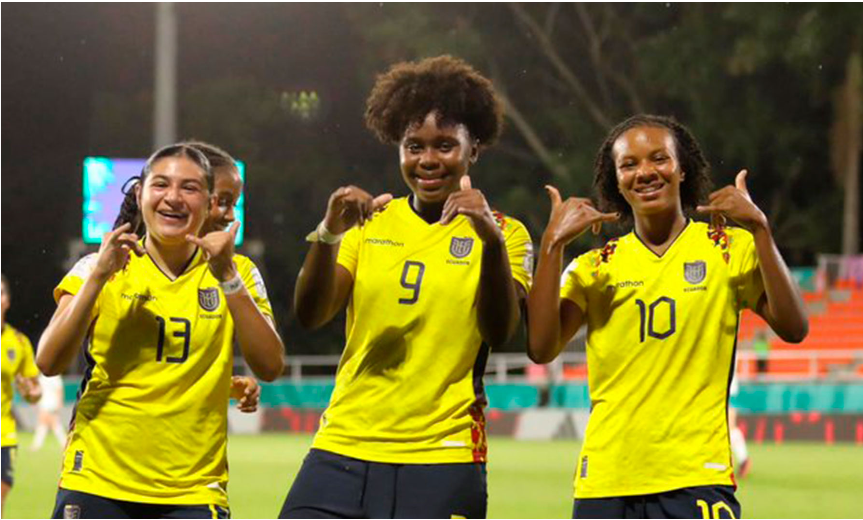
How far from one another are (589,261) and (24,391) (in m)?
6.56


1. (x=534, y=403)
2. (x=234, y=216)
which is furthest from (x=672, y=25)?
(x=234, y=216)

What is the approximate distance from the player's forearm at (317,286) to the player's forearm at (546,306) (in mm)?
715

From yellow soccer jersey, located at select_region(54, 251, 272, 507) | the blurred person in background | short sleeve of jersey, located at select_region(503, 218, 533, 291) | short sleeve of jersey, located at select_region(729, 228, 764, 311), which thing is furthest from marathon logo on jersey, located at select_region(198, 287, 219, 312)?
the blurred person in background

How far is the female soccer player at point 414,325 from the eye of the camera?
5785 millimetres

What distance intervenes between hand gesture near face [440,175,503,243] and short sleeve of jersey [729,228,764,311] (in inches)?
35.5

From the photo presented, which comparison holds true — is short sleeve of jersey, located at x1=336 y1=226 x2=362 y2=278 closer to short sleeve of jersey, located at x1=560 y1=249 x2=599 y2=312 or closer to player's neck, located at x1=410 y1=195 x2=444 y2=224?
player's neck, located at x1=410 y1=195 x2=444 y2=224

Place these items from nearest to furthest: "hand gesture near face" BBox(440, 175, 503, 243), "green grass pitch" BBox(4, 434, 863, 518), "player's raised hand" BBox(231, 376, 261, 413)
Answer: "hand gesture near face" BBox(440, 175, 503, 243) → "player's raised hand" BBox(231, 376, 261, 413) → "green grass pitch" BBox(4, 434, 863, 518)

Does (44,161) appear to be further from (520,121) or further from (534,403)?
(534,403)

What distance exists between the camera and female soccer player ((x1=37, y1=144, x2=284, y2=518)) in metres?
5.84

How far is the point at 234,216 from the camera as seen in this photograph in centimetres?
668

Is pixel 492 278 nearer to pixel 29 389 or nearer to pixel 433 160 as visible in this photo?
A: pixel 433 160

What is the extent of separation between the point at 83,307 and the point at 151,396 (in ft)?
1.40

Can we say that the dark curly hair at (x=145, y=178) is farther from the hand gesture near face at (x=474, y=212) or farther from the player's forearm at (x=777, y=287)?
the player's forearm at (x=777, y=287)

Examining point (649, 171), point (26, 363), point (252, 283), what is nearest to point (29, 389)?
point (26, 363)
